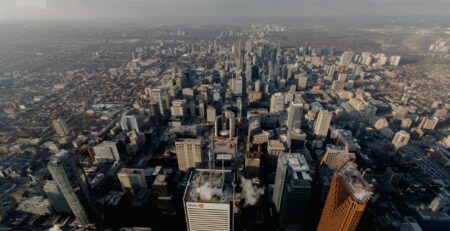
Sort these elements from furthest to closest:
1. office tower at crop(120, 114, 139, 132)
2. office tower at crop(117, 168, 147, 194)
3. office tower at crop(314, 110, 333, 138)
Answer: office tower at crop(120, 114, 139, 132) < office tower at crop(314, 110, 333, 138) < office tower at crop(117, 168, 147, 194)

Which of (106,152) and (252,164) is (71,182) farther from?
(252,164)

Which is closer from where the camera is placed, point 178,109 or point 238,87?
point 178,109

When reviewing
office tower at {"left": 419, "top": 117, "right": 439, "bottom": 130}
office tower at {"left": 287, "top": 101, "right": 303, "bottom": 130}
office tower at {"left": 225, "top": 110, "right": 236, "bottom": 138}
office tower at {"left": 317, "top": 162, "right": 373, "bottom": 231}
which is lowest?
office tower at {"left": 419, "top": 117, "right": 439, "bottom": 130}

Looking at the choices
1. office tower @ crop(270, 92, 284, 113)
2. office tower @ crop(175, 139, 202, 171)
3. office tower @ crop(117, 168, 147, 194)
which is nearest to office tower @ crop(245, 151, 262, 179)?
office tower @ crop(175, 139, 202, 171)

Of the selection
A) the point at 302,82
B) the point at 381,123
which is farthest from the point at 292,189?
the point at 302,82

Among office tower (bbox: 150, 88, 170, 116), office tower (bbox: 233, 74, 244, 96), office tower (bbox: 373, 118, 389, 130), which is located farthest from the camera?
office tower (bbox: 233, 74, 244, 96)

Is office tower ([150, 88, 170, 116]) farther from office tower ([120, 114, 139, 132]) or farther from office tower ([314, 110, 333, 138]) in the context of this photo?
office tower ([314, 110, 333, 138])

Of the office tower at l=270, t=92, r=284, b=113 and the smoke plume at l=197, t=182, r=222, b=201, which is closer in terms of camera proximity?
the smoke plume at l=197, t=182, r=222, b=201
